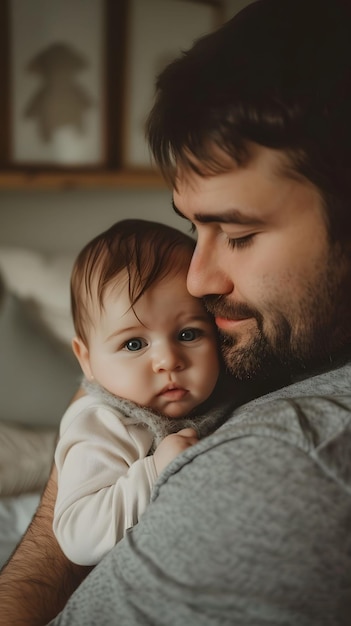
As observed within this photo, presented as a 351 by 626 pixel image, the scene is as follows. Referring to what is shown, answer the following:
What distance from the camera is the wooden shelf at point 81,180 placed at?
1821mm

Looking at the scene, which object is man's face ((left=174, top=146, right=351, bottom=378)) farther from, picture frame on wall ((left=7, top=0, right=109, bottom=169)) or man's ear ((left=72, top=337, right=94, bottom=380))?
picture frame on wall ((left=7, top=0, right=109, bottom=169))

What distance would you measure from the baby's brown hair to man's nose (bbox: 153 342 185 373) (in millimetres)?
73

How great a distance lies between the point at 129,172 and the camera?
6.41 ft

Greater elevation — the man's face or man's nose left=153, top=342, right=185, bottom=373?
the man's face

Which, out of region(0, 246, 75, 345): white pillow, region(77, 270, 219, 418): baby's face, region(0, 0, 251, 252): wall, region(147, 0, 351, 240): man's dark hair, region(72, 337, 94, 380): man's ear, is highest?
region(147, 0, 351, 240): man's dark hair

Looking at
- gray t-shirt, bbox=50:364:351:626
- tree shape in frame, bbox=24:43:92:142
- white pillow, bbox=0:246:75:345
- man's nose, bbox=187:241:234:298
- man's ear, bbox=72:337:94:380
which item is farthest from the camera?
tree shape in frame, bbox=24:43:92:142

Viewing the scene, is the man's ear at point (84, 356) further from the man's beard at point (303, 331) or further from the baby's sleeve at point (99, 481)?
the man's beard at point (303, 331)

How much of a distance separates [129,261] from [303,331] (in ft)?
0.84

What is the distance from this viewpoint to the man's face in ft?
2.52

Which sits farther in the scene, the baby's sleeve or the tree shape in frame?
the tree shape in frame

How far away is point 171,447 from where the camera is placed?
0.77m

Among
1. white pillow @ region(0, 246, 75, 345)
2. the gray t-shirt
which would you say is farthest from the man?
white pillow @ region(0, 246, 75, 345)

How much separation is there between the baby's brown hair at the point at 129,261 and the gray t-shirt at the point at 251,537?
310mm

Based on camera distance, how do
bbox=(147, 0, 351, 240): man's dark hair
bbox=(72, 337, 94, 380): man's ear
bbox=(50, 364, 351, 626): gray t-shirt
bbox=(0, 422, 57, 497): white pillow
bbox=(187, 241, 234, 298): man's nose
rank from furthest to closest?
bbox=(0, 422, 57, 497): white pillow, bbox=(72, 337, 94, 380): man's ear, bbox=(187, 241, 234, 298): man's nose, bbox=(147, 0, 351, 240): man's dark hair, bbox=(50, 364, 351, 626): gray t-shirt
